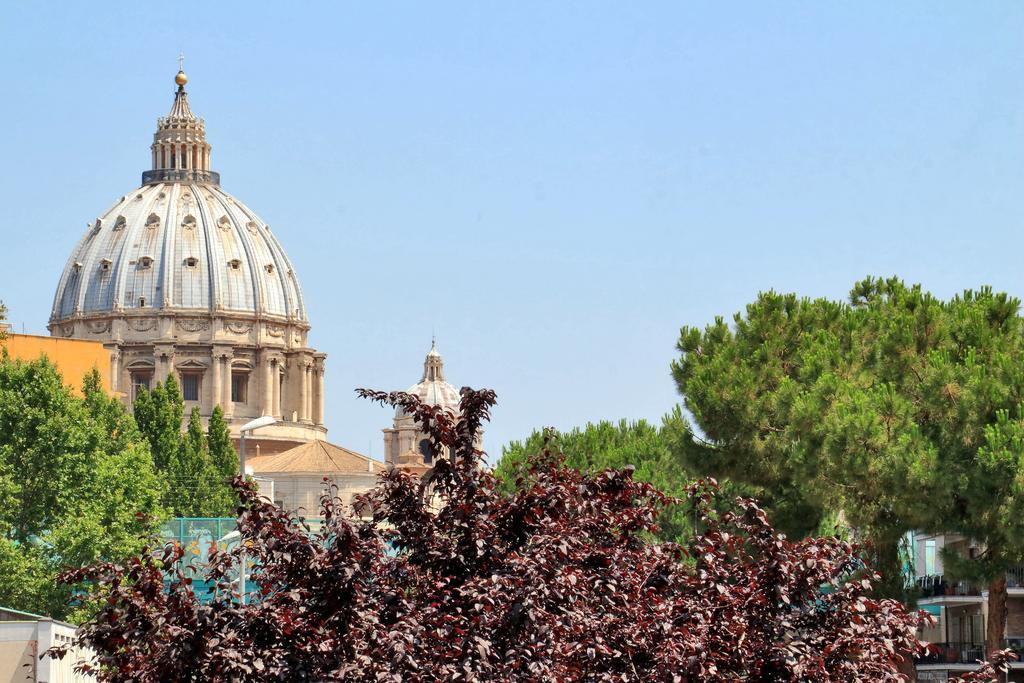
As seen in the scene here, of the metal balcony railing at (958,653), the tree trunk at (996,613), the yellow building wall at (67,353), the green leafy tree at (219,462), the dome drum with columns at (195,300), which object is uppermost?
the dome drum with columns at (195,300)

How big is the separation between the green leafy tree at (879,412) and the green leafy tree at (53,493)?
2282 centimetres

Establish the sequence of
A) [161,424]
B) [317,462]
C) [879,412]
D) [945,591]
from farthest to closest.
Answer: [317,462]
[161,424]
[945,591]
[879,412]

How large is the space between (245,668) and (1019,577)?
44.0 meters

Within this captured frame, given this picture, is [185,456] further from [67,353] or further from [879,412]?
[879,412]

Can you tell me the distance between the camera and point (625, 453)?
240 feet

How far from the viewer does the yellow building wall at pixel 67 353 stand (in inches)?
3957

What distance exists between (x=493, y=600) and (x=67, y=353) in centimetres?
9158

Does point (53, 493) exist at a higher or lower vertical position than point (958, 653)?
higher

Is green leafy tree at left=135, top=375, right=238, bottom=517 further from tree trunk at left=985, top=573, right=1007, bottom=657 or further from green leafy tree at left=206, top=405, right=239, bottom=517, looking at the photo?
tree trunk at left=985, top=573, right=1007, bottom=657

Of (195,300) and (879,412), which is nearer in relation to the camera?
(879,412)

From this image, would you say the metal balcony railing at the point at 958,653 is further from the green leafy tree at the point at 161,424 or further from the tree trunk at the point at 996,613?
the green leafy tree at the point at 161,424

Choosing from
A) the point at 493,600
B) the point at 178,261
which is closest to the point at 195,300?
the point at 178,261

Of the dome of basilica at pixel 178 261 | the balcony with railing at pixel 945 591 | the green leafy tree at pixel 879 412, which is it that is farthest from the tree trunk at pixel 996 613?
the dome of basilica at pixel 178 261

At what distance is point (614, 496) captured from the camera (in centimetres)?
1892
